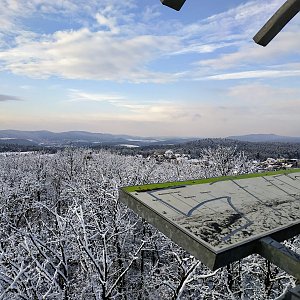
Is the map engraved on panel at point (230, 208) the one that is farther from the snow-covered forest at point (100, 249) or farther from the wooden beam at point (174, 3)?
the snow-covered forest at point (100, 249)

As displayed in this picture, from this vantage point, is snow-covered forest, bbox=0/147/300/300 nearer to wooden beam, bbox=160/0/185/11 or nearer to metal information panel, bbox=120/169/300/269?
metal information panel, bbox=120/169/300/269

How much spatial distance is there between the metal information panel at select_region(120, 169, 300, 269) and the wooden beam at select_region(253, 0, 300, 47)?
996mm

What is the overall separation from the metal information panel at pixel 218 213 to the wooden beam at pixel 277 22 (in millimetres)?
996

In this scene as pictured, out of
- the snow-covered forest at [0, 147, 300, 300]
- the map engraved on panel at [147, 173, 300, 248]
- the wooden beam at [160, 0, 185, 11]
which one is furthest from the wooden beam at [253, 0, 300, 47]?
the snow-covered forest at [0, 147, 300, 300]

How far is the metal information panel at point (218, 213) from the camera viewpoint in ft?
4.79

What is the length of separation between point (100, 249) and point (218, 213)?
13758 millimetres

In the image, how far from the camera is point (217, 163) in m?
27.2

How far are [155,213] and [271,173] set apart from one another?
5.11ft

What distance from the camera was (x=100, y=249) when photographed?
14.4 metres

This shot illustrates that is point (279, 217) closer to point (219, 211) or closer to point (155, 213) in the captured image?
point (219, 211)

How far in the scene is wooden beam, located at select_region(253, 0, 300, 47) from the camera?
132 cm

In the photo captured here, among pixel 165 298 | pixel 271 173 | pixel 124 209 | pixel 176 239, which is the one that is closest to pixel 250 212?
pixel 176 239

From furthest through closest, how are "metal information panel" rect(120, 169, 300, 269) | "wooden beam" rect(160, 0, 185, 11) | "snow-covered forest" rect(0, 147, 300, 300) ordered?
"snow-covered forest" rect(0, 147, 300, 300) → "metal information panel" rect(120, 169, 300, 269) → "wooden beam" rect(160, 0, 185, 11)

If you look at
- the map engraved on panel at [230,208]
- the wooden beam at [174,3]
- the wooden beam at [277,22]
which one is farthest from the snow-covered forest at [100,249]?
the wooden beam at [174,3]
